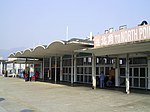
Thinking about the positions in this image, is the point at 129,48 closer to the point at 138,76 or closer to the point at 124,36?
the point at 124,36

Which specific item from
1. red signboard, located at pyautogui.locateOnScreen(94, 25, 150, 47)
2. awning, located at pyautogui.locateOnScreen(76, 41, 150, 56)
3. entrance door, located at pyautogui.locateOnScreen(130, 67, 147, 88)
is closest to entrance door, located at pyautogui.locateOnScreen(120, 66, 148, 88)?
entrance door, located at pyautogui.locateOnScreen(130, 67, 147, 88)

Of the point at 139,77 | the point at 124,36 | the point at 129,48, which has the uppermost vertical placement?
the point at 124,36

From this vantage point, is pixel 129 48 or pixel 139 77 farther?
pixel 139 77

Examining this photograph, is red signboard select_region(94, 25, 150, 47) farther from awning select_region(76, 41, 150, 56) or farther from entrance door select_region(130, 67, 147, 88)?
entrance door select_region(130, 67, 147, 88)

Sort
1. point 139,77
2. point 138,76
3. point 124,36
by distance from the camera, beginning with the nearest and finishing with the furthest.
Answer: point 124,36
point 139,77
point 138,76

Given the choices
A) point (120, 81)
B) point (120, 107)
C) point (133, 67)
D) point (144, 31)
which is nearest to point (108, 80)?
point (120, 81)

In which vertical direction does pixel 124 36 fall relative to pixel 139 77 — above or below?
above

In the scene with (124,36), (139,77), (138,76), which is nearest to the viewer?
(124,36)

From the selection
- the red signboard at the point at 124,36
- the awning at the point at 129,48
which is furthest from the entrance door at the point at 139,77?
the red signboard at the point at 124,36

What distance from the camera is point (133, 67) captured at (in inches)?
849

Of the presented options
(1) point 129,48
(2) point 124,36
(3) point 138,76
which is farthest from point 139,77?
(2) point 124,36

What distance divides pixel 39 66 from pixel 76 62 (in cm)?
1422

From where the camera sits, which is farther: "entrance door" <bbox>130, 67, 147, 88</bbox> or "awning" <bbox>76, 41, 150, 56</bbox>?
"entrance door" <bbox>130, 67, 147, 88</bbox>

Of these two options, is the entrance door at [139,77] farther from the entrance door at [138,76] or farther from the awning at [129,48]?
the awning at [129,48]
